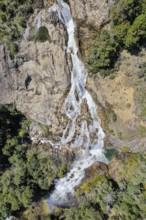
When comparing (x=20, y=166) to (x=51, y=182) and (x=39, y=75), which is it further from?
(x=39, y=75)

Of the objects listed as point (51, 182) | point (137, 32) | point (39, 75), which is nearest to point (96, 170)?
point (51, 182)

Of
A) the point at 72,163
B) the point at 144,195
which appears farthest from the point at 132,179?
the point at 72,163

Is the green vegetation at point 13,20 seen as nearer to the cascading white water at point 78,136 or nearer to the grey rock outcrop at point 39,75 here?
the grey rock outcrop at point 39,75

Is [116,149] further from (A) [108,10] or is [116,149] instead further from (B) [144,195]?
(A) [108,10]

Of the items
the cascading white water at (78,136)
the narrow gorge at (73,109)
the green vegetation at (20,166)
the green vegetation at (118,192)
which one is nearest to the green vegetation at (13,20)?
the narrow gorge at (73,109)

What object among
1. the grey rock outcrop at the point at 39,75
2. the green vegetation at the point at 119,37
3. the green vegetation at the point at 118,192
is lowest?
the green vegetation at the point at 118,192

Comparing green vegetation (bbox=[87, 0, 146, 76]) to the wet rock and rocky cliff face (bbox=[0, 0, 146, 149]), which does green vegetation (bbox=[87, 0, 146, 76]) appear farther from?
the wet rock
